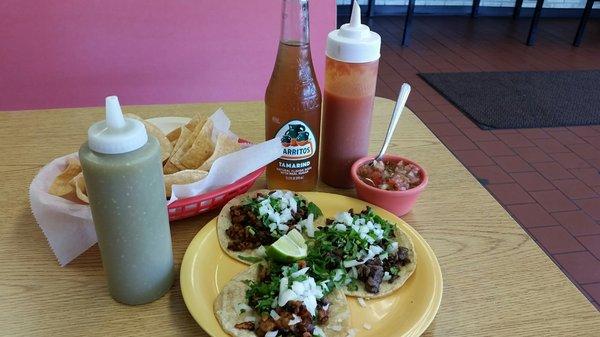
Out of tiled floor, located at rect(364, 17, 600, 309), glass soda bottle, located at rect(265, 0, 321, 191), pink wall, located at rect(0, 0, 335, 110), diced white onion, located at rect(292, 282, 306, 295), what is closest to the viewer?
diced white onion, located at rect(292, 282, 306, 295)

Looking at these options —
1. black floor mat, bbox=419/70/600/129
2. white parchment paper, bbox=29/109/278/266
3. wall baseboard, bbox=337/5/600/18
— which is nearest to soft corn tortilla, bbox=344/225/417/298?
white parchment paper, bbox=29/109/278/266

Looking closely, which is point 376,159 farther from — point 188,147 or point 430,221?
point 188,147

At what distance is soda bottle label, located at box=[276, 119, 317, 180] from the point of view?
101 centimetres

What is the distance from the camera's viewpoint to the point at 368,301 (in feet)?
2.72

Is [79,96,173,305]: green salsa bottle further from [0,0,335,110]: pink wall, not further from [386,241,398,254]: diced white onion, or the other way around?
[0,0,335,110]: pink wall

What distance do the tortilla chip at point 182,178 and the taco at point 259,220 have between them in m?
0.08

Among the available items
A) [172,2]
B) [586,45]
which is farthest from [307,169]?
[586,45]

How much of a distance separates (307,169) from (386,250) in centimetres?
26

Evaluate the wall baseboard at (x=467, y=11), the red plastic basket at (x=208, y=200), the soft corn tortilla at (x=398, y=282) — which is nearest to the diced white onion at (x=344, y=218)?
the soft corn tortilla at (x=398, y=282)

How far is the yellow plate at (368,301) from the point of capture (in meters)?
0.77

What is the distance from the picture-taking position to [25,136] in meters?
1.27

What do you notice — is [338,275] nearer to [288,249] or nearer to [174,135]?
[288,249]

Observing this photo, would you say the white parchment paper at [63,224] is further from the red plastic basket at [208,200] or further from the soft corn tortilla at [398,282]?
the soft corn tortilla at [398,282]

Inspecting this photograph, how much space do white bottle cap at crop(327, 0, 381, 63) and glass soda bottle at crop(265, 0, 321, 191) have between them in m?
0.06
